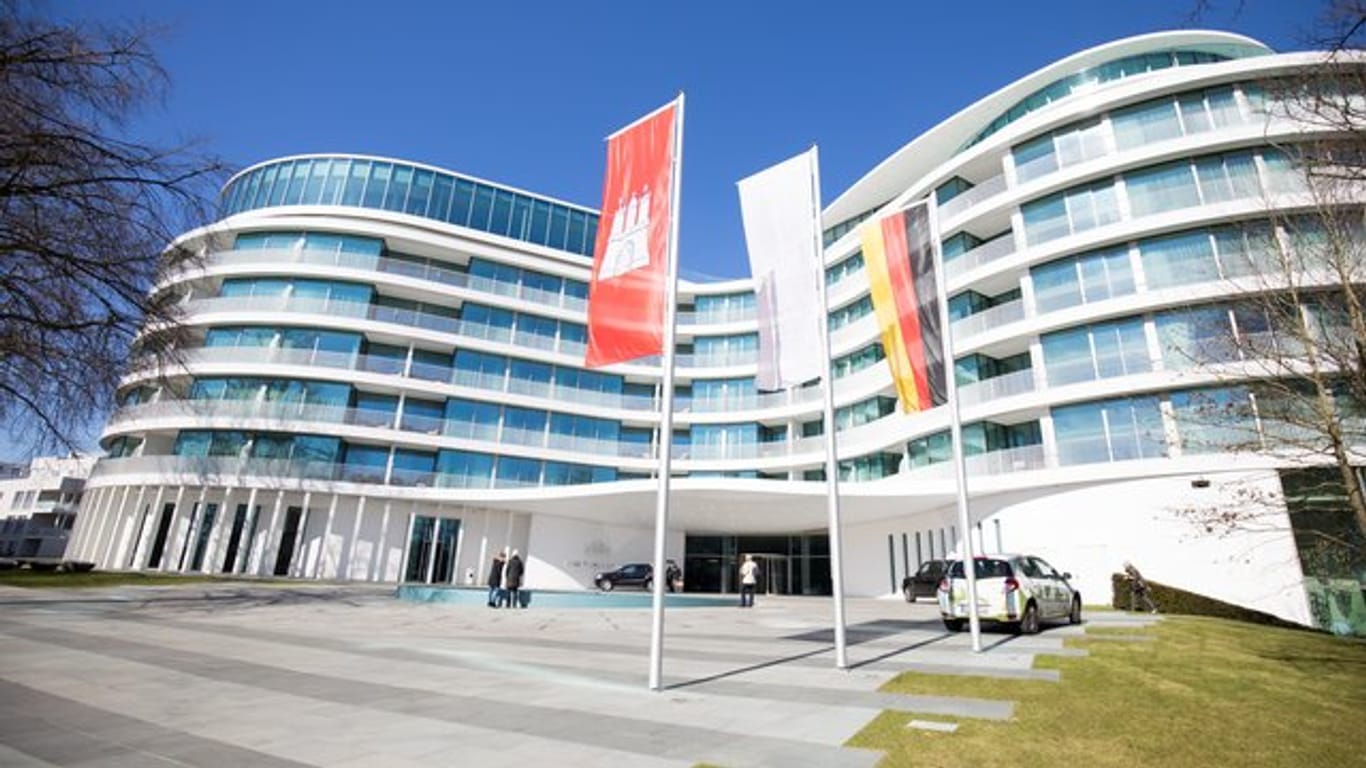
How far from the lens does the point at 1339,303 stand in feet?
57.3

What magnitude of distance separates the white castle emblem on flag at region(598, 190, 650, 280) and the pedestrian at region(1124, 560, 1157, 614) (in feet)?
68.3

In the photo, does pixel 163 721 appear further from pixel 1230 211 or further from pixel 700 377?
pixel 700 377

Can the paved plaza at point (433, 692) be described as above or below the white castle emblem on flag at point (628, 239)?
below

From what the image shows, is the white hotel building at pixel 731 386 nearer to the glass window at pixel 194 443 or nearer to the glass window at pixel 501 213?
the glass window at pixel 194 443

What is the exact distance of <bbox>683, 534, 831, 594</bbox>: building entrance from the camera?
39906 mm

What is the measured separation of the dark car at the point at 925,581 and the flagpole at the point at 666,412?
22536 mm

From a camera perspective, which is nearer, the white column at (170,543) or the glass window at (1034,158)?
the glass window at (1034,158)

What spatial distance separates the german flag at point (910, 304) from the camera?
42.5 ft

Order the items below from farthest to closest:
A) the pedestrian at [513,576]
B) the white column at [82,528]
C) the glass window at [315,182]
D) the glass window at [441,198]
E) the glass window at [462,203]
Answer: the glass window at [462,203], the glass window at [441,198], the glass window at [315,182], the white column at [82,528], the pedestrian at [513,576]

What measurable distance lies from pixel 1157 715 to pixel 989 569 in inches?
312

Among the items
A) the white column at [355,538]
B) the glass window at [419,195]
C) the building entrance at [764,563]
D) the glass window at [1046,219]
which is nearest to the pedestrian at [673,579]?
the building entrance at [764,563]

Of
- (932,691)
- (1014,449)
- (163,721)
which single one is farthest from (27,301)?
(1014,449)

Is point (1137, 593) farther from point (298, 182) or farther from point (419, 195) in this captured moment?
point (298, 182)

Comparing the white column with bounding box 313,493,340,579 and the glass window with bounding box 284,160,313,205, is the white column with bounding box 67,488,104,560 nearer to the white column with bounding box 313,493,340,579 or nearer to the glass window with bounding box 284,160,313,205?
the white column with bounding box 313,493,340,579
